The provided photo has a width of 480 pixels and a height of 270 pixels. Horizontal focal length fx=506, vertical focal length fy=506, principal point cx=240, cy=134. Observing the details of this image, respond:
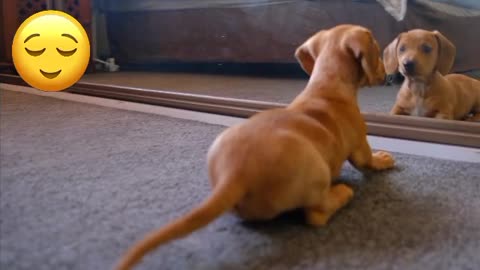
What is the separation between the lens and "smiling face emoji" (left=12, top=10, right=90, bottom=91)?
1.48 meters

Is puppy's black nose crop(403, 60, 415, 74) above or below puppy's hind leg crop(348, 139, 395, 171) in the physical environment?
above

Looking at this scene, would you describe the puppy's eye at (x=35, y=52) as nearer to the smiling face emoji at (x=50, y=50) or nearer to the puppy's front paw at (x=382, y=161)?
the smiling face emoji at (x=50, y=50)

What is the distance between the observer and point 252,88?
2.15 meters

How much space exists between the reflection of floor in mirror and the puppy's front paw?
59 centimetres

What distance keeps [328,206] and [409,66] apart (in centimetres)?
83

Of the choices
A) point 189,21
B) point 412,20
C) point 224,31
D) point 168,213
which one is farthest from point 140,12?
point 168,213

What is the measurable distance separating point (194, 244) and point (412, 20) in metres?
1.92

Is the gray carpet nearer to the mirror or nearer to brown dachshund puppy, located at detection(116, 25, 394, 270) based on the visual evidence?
brown dachshund puppy, located at detection(116, 25, 394, 270)

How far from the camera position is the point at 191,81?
250cm

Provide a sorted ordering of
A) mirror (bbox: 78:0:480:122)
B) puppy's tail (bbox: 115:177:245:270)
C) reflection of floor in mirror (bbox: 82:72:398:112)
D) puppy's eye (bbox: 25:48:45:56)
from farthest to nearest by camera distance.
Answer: mirror (bbox: 78:0:480:122), reflection of floor in mirror (bbox: 82:72:398:112), puppy's eye (bbox: 25:48:45:56), puppy's tail (bbox: 115:177:245:270)

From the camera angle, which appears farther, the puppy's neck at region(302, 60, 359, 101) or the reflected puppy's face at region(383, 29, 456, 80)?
the reflected puppy's face at region(383, 29, 456, 80)

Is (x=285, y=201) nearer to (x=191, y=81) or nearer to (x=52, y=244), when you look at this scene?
(x=52, y=244)

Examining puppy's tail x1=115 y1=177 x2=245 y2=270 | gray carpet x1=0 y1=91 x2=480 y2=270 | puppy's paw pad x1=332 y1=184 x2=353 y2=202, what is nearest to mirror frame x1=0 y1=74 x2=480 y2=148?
gray carpet x1=0 y1=91 x2=480 y2=270

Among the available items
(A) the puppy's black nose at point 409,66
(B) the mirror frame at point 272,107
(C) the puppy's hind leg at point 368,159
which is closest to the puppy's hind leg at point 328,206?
(C) the puppy's hind leg at point 368,159
